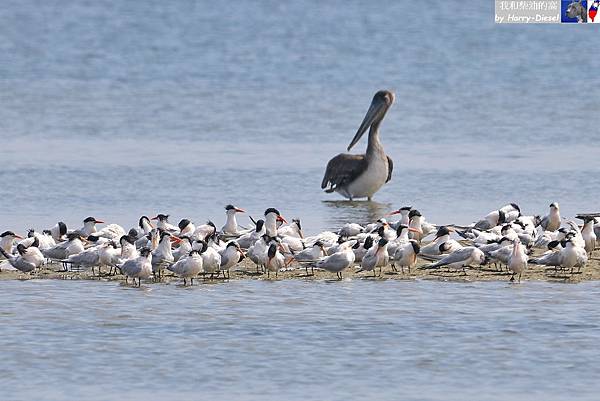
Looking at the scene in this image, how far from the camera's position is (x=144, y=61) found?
47719 millimetres

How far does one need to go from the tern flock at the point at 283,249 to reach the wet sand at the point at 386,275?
0.26 ft

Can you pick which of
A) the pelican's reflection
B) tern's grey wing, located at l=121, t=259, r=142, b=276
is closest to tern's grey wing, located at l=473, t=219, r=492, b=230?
the pelican's reflection

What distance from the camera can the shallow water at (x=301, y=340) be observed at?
37.7 ft

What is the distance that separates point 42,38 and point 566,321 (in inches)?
1782

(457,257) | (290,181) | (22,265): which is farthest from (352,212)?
(22,265)

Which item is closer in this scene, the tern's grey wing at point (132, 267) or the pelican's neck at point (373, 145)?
the tern's grey wing at point (132, 267)

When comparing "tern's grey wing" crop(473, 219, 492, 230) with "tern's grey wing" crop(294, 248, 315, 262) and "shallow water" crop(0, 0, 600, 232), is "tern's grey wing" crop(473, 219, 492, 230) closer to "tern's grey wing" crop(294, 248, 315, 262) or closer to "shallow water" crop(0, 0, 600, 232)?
"shallow water" crop(0, 0, 600, 232)

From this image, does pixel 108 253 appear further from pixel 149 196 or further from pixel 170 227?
pixel 149 196

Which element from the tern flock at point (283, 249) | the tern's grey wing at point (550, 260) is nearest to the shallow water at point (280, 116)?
the tern flock at point (283, 249)

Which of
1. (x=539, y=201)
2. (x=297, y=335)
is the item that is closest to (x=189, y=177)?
(x=539, y=201)

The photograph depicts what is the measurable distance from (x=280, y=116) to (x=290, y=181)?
9571mm

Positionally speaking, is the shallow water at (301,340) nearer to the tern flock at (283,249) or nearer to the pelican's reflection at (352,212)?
the tern flock at (283,249)

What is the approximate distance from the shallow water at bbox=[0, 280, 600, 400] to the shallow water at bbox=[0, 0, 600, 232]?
4612 mm

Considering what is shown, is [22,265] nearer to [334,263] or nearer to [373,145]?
[334,263]
